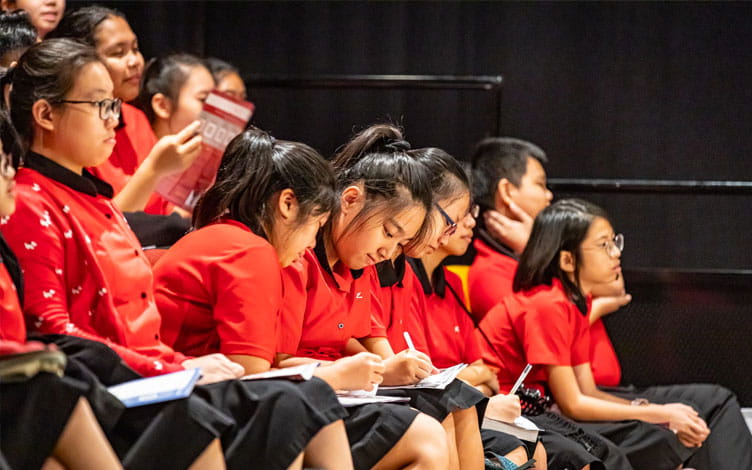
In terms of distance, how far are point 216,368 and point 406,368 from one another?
0.57 m

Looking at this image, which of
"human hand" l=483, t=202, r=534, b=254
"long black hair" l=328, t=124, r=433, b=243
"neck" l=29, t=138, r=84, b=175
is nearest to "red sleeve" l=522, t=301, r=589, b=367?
"human hand" l=483, t=202, r=534, b=254

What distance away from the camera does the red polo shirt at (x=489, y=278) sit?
367 cm

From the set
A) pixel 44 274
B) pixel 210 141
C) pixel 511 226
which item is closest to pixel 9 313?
pixel 44 274

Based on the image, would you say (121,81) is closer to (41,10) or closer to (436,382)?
(41,10)

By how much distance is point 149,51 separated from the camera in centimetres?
450

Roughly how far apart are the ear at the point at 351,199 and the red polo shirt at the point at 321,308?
109 millimetres

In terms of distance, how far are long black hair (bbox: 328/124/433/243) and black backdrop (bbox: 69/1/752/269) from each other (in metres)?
1.54

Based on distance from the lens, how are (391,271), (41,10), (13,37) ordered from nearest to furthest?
(13,37), (391,271), (41,10)

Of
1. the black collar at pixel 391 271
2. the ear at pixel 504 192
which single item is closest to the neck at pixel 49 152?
the black collar at pixel 391 271

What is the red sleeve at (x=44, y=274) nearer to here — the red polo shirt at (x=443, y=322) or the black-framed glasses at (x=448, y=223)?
the black-framed glasses at (x=448, y=223)

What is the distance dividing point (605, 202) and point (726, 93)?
70cm

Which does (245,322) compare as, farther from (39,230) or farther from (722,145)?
(722,145)

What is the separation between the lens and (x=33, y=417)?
1.63 m

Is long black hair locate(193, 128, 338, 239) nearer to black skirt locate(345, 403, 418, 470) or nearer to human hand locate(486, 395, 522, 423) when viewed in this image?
black skirt locate(345, 403, 418, 470)
